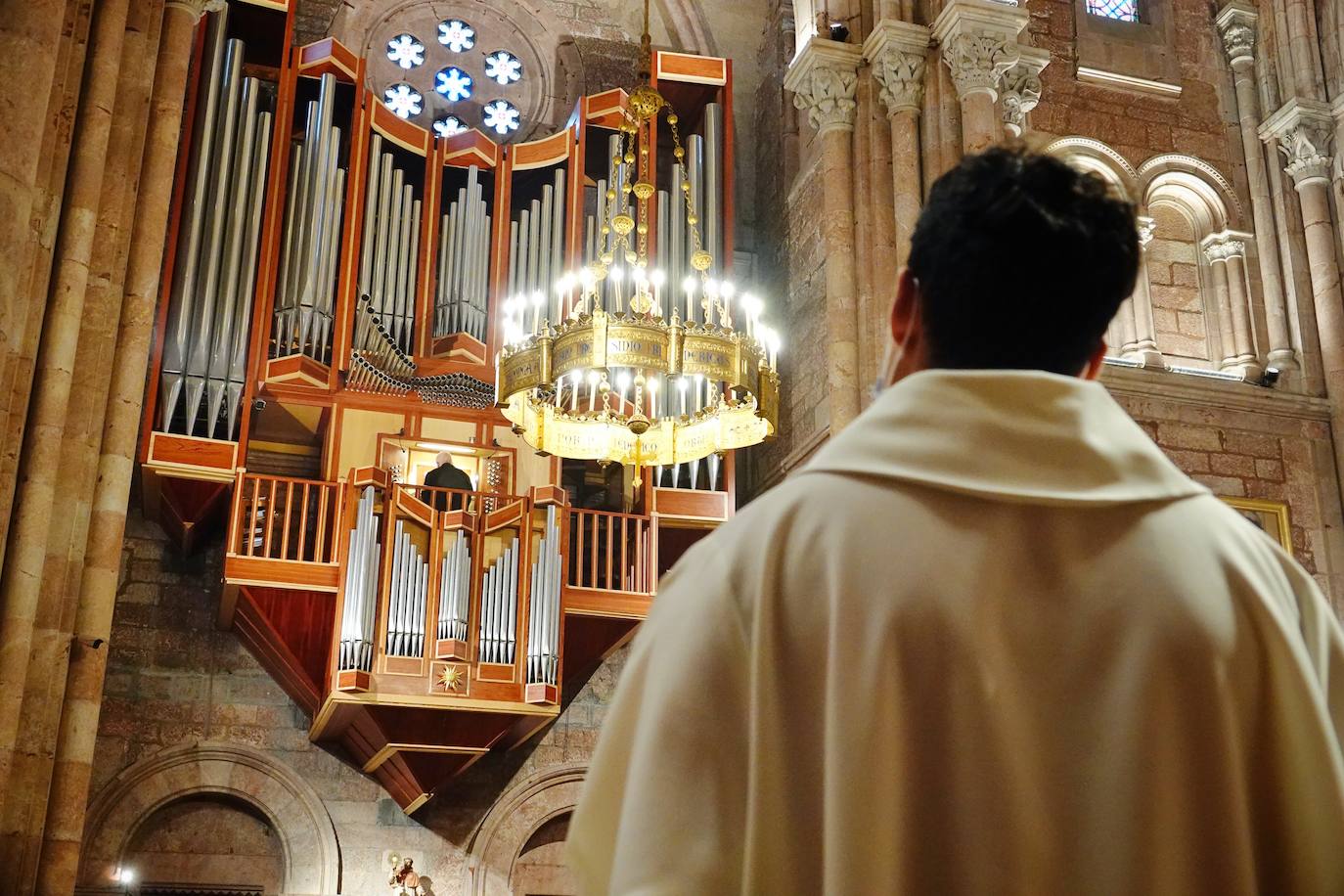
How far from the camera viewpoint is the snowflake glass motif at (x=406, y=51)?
14680 millimetres

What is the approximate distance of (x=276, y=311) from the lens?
11.8 metres

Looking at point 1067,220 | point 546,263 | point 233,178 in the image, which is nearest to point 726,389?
point 546,263

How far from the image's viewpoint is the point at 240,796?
38.7 feet

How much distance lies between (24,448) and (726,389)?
16.7ft

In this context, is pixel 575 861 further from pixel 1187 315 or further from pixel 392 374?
pixel 1187 315

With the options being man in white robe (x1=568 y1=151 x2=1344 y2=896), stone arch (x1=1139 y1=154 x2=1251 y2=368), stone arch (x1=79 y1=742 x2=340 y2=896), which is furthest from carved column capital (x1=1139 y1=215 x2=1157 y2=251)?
man in white robe (x1=568 y1=151 x2=1344 y2=896)

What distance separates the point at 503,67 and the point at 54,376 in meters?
7.59

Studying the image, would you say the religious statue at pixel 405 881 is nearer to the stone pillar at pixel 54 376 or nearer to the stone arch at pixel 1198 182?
the stone pillar at pixel 54 376

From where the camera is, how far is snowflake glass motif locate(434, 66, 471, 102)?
1475cm

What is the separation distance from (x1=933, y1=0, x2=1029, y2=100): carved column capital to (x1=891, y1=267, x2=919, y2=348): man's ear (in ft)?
34.3

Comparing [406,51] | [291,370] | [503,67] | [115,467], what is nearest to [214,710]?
[291,370]

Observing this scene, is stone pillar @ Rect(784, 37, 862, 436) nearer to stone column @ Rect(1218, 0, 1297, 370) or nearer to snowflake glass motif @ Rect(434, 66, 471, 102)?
snowflake glass motif @ Rect(434, 66, 471, 102)

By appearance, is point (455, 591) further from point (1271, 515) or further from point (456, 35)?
point (1271, 515)

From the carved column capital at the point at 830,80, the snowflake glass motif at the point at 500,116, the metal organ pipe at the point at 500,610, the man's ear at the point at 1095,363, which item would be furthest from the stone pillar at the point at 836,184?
the man's ear at the point at 1095,363
